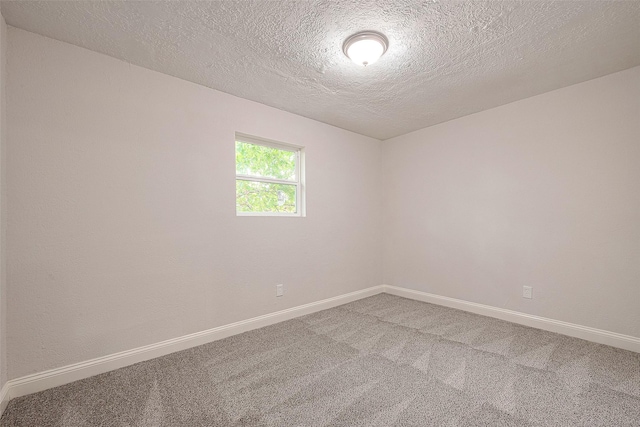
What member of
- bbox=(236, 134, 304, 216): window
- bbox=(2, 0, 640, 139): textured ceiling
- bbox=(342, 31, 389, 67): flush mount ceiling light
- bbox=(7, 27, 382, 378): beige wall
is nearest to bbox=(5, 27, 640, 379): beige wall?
bbox=(7, 27, 382, 378): beige wall

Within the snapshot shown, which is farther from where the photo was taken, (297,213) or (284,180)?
(297,213)

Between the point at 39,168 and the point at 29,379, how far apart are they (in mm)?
1430

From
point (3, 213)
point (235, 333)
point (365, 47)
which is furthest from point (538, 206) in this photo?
point (3, 213)

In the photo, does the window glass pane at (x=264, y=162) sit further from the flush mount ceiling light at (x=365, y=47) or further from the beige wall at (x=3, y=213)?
the beige wall at (x=3, y=213)

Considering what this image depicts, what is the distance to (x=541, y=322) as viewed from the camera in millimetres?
2990

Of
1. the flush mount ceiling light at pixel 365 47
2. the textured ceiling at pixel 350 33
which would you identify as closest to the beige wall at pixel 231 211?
the textured ceiling at pixel 350 33

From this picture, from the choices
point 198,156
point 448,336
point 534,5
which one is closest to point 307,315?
point 448,336

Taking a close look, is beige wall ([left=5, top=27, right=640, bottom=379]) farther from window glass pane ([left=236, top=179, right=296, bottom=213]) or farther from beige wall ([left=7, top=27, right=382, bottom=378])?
window glass pane ([left=236, top=179, right=296, bottom=213])

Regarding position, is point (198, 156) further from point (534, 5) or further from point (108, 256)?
point (534, 5)

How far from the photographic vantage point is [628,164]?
2531 millimetres

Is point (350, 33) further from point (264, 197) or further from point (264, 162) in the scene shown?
point (264, 197)

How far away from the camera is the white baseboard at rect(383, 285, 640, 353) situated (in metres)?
2.54

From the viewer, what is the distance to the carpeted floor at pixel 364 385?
1.67m

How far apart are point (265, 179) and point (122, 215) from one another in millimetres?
1436
